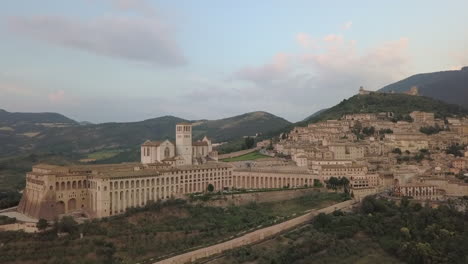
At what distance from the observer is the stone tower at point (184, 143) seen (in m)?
53.4

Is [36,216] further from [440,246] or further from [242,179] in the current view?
[440,246]

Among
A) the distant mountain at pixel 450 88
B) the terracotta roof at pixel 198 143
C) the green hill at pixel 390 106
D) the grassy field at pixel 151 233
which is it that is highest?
the distant mountain at pixel 450 88

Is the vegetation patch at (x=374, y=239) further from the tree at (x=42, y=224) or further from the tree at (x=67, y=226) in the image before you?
the tree at (x=42, y=224)

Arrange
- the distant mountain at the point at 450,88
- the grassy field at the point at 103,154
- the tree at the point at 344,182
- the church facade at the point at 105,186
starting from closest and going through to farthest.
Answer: the church facade at the point at 105,186, the tree at the point at 344,182, the grassy field at the point at 103,154, the distant mountain at the point at 450,88

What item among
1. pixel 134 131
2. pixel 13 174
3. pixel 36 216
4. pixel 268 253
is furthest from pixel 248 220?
pixel 134 131

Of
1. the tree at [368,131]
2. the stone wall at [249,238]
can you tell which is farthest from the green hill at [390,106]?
the stone wall at [249,238]

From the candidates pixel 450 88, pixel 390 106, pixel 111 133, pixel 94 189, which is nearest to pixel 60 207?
pixel 94 189

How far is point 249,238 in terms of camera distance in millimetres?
36375

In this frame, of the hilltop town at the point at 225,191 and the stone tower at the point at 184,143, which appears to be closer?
the hilltop town at the point at 225,191

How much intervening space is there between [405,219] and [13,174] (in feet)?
200

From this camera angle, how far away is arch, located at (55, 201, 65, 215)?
3850 cm

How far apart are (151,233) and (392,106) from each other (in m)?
61.6

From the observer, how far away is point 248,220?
40.5 m

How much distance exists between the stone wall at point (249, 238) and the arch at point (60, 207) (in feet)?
41.2
